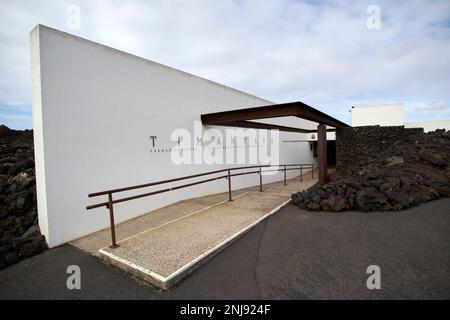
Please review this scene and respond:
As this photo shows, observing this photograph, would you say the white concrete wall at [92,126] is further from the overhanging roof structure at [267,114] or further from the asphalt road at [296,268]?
the overhanging roof structure at [267,114]

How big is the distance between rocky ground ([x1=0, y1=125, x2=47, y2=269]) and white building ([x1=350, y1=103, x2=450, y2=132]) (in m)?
29.5

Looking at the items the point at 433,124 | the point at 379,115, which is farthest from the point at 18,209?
the point at 433,124

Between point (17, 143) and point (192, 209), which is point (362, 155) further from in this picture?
point (17, 143)

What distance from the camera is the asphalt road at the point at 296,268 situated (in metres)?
2.46

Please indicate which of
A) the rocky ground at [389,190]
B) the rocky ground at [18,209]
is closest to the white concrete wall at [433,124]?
the rocky ground at [389,190]

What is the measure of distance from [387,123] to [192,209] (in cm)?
2823

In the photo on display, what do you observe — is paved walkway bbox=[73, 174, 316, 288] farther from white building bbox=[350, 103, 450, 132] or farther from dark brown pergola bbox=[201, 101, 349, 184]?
white building bbox=[350, 103, 450, 132]

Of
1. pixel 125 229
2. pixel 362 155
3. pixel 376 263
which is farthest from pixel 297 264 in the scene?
pixel 362 155

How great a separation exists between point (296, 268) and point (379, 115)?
96.4ft

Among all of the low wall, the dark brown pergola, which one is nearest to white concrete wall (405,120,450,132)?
the low wall

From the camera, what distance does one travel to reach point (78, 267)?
3.24 metres

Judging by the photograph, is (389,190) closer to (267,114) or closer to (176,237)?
(267,114)

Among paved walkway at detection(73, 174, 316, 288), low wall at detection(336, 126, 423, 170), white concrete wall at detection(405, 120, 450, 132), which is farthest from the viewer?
white concrete wall at detection(405, 120, 450, 132)

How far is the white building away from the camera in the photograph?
83.3ft
